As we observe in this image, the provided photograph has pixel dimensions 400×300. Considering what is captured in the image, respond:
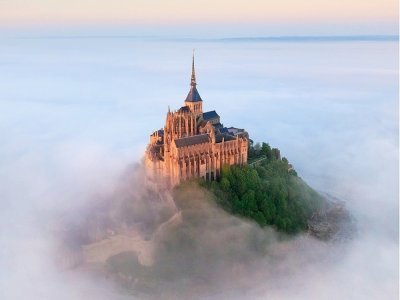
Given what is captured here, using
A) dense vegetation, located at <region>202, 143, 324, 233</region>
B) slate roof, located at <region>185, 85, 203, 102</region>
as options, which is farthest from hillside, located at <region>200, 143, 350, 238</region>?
slate roof, located at <region>185, 85, 203, 102</region>

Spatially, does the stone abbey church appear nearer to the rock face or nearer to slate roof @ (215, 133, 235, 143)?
slate roof @ (215, 133, 235, 143)

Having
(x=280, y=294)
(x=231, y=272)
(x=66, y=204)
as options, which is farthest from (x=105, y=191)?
(x=280, y=294)

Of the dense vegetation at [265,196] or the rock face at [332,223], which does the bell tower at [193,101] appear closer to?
the dense vegetation at [265,196]

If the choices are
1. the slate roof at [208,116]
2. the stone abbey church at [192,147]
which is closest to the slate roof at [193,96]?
the stone abbey church at [192,147]

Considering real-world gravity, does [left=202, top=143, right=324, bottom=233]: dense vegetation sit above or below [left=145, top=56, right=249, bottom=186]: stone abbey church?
below

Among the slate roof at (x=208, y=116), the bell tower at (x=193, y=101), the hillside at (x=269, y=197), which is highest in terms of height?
the bell tower at (x=193, y=101)
